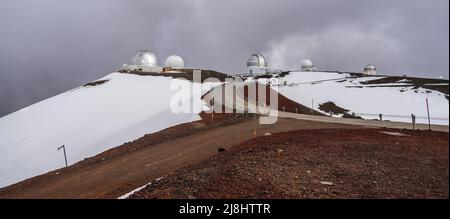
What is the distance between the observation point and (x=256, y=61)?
341 ft

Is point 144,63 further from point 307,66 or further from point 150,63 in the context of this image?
point 307,66

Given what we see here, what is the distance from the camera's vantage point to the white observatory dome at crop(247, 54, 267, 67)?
103938 mm

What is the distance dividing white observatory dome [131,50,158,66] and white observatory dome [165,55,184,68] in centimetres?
369

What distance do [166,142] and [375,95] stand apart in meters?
16.9

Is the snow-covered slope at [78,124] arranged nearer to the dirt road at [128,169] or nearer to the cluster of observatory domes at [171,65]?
the dirt road at [128,169]

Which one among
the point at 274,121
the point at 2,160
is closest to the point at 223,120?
the point at 274,121

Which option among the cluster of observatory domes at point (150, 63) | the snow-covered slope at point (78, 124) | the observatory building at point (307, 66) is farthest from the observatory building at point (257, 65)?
the snow-covered slope at point (78, 124)

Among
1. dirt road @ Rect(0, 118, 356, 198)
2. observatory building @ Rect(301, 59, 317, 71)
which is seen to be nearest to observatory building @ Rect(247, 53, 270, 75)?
observatory building @ Rect(301, 59, 317, 71)

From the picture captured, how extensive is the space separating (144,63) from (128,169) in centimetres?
7741

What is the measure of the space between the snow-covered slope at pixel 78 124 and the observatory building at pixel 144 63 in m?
31.7

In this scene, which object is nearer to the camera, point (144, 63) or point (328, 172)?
point (328, 172)

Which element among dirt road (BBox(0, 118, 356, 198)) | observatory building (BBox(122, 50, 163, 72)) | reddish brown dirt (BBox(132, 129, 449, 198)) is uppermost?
observatory building (BBox(122, 50, 163, 72))

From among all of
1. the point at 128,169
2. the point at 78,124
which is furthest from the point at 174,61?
the point at 128,169

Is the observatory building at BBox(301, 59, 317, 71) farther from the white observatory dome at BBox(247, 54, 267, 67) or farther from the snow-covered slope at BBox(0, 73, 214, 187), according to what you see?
the snow-covered slope at BBox(0, 73, 214, 187)
